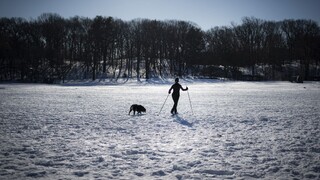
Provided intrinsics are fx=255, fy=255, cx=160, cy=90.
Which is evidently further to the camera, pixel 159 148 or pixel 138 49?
pixel 138 49

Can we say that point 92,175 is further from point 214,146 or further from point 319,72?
point 319,72

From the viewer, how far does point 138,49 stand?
71.8m

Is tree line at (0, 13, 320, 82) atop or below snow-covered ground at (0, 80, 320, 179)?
atop

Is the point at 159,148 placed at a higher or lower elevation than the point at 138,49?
lower

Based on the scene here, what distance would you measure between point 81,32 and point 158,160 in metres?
75.2

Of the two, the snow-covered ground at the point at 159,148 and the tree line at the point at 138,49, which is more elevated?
the tree line at the point at 138,49

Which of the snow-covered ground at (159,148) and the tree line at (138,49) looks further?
the tree line at (138,49)

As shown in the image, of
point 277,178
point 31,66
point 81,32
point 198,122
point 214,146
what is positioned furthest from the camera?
point 81,32

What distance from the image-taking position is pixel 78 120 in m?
12.5

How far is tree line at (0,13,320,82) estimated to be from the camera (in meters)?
65.4

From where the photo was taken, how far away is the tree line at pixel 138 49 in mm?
65438

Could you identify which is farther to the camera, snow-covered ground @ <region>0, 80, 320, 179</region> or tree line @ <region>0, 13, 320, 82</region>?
tree line @ <region>0, 13, 320, 82</region>

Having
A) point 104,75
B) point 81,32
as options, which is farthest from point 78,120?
point 81,32

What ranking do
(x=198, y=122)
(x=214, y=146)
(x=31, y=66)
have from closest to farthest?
1. (x=214, y=146)
2. (x=198, y=122)
3. (x=31, y=66)
